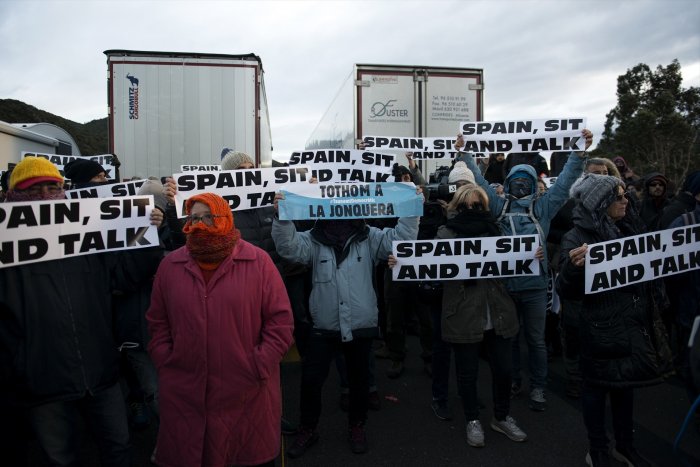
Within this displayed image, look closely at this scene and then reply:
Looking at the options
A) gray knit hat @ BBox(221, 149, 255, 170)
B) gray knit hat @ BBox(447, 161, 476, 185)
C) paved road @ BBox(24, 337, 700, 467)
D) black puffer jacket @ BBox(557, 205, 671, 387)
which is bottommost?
paved road @ BBox(24, 337, 700, 467)

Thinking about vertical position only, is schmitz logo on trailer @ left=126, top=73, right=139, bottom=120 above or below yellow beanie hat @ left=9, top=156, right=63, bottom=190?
above

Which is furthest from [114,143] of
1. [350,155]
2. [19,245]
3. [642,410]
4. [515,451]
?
[642,410]

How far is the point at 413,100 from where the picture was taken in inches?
336

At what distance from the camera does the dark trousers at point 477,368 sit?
3916 millimetres

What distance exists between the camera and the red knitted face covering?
8.78 ft

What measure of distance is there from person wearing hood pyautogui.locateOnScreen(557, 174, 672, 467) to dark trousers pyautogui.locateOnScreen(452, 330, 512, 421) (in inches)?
25.1

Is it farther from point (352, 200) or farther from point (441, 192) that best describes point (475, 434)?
point (441, 192)

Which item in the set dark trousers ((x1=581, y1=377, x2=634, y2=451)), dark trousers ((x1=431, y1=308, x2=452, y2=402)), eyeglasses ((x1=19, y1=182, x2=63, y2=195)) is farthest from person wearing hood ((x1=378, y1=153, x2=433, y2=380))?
eyeglasses ((x1=19, y1=182, x2=63, y2=195))

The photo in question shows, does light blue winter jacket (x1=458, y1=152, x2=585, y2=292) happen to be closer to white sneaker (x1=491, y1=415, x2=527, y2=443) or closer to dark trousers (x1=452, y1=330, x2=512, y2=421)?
dark trousers (x1=452, y1=330, x2=512, y2=421)

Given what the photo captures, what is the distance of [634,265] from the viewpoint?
345 centimetres

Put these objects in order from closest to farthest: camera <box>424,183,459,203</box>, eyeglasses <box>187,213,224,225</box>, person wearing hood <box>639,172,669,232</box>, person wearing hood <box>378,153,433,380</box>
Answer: eyeglasses <box>187,213,224,225</box> < person wearing hood <box>378,153,433,380</box> < camera <box>424,183,459,203</box> < person wearing hood <box>639,172,669,232</box>

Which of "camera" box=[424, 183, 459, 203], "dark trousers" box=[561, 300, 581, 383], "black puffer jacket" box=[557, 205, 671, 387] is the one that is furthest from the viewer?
"camera" box=[424, 183, 459, 203]

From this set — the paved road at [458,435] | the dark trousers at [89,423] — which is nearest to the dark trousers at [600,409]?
the paved road at [458,435]

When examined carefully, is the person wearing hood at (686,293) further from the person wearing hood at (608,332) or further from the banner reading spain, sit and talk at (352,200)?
the banner reading spain, sit and talk at (352,200)
